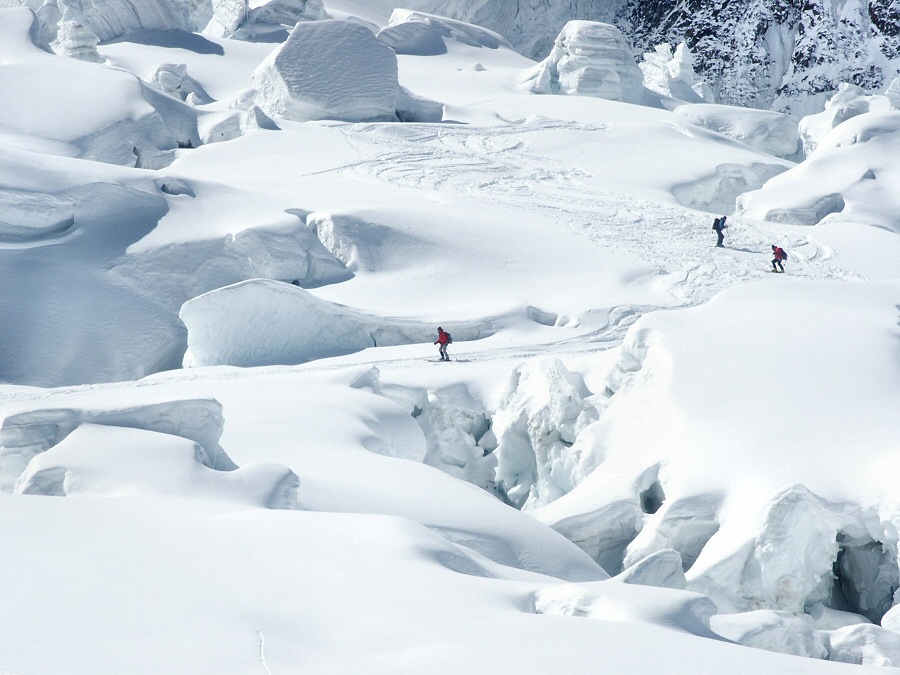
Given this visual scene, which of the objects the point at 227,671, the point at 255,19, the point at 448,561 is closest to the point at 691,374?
the point at 448,561

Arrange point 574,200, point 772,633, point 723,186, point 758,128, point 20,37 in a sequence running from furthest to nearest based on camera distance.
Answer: point 758,128 < point 20,37 < point 723,186 < point 574,200 < point 772,633

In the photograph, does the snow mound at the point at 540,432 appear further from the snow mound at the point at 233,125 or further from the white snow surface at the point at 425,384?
the snow mound at the point at 233,125

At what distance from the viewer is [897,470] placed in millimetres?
9039

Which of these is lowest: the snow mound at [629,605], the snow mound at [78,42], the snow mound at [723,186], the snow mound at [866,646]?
the snow mound at [78,42]

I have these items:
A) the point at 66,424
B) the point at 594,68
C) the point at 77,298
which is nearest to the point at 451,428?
the point at 66,424

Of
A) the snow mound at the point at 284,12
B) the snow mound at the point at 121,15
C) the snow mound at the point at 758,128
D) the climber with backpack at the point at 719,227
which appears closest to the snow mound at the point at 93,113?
the snow mound at the point at 121,15

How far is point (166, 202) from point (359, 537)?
1296 cm

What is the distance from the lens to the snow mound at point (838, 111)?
2742 centimetres

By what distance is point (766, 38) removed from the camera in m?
47.6

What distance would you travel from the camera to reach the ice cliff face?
45156 millimetres

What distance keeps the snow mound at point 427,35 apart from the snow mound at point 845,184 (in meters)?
17.9

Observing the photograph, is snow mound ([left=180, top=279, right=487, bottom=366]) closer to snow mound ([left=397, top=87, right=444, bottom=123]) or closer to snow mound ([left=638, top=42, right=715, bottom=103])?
snow mound ([left=397, top=87, right=444, bottom=123])

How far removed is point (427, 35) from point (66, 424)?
110 ft

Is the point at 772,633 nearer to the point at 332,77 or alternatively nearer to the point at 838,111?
the point at 332,77
